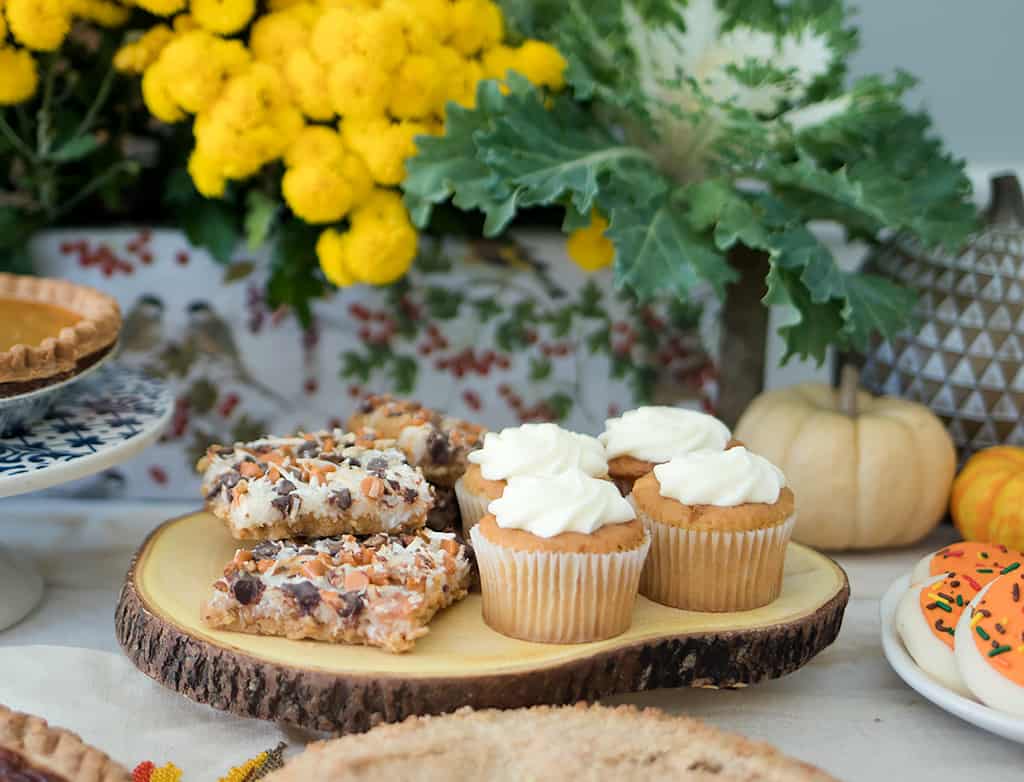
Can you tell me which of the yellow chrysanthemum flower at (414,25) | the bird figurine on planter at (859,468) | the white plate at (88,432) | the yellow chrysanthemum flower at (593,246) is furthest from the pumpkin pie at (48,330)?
the bird figurine on planter at (859,468)

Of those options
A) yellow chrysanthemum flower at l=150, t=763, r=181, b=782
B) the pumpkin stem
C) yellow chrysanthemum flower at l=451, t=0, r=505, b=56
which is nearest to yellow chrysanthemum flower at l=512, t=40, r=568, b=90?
yellow chrysanthemum flower at l=451, t=0, r=505, b=56

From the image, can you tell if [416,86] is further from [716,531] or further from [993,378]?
[993,378]

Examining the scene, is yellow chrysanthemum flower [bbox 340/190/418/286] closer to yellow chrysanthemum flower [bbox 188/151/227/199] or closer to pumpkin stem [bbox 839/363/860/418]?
yellow chrysanthemum flower [bbox 188/151/227/199]

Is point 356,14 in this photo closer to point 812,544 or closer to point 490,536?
point 490,536

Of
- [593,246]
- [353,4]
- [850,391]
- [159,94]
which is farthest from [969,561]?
[159,94]

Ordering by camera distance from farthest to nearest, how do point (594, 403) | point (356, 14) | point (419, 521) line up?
point (594, 403)
point (356, 14)
point (419, 521)

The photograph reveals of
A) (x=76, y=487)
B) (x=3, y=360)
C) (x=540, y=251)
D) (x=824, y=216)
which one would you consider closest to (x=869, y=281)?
(x=824, y=216)
